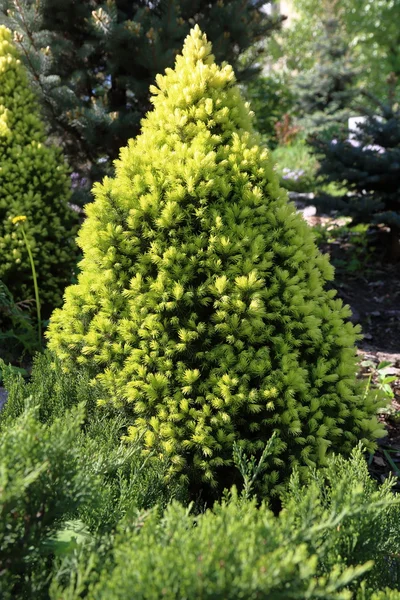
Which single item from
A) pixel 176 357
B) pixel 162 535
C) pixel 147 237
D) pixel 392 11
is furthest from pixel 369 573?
pixel 392 11

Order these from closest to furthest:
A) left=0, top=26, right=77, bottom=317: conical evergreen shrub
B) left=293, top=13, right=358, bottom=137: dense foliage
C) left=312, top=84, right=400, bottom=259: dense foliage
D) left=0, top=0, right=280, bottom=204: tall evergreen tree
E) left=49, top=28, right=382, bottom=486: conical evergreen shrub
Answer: left=49, top=28, right=382, bottom=486: conical evergreen shrub < left=0, top=26, right=77, bottom=317: conical evergreen shrub < left=0, top=0, right=280, bottom=204: tall evergreen tree < left=312, top=84, right=400, bottom=259: dense foliage < left=293, top=13, right=358, bottom=137: dense foliage

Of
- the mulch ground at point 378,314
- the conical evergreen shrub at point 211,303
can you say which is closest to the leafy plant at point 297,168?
the mulch ground at point 378,314

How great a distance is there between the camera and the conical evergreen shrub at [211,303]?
193 cm

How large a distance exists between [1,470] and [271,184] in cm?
141

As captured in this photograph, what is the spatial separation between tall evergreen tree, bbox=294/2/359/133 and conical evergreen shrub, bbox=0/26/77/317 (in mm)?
8774

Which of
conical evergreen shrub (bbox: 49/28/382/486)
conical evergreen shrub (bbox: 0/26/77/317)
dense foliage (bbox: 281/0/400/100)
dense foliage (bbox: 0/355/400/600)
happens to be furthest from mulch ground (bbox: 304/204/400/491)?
dense foliage (bbox: 281/0/400/100)

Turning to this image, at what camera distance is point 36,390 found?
87.9 inches

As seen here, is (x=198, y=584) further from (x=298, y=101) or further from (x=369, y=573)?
(x=298, y=101)

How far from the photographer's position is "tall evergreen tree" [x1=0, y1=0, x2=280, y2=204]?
172 inches

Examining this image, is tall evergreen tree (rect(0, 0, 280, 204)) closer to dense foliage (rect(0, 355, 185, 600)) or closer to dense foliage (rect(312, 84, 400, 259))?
dense foliage (rect(312, 84, 400, 259))

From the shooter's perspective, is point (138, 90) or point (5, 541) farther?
point (138, 90)

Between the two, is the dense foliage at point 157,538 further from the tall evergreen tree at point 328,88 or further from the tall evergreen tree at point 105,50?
the tall evergreen tree at point 328,88

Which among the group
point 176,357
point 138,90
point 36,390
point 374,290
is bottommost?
point 36,390

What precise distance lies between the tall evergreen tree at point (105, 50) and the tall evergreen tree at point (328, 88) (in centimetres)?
685
